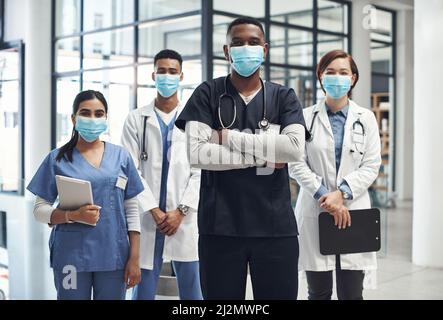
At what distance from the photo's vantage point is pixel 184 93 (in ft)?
19.6

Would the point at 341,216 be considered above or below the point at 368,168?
below

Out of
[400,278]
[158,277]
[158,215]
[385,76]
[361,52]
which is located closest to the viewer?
[158,215]

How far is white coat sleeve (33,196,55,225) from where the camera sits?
6.76 feet

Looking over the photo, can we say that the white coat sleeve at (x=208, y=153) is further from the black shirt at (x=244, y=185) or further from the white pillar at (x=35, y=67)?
the white pillar at (x=35, y=67)

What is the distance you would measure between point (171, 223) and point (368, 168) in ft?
2.89

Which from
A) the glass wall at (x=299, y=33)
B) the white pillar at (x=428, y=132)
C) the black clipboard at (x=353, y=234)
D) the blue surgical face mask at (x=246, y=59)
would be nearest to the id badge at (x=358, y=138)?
the black clipboard at (x=353, y=234)

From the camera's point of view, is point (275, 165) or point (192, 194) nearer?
point (275, 165)

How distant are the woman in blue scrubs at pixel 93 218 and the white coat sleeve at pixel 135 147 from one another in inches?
13.9

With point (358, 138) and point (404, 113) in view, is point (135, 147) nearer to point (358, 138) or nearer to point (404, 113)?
point (358, 138)

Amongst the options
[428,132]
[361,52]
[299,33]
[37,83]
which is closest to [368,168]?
[428,132]

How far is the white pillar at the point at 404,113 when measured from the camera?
9.92 m

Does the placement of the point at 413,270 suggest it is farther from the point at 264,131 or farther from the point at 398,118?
the point at 398,118

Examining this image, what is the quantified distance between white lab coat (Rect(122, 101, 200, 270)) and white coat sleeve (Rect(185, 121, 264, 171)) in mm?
723

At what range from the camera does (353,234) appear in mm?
2387
